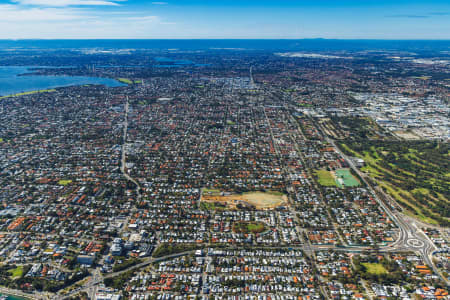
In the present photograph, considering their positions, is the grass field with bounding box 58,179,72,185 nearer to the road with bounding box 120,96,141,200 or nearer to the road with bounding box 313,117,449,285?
the road with bounding box 120,96,141,200

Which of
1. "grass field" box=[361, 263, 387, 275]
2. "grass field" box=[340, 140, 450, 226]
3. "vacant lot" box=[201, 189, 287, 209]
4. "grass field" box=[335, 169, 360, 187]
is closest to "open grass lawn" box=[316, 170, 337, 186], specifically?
"grass field" box=[335, 169, 360, 187]

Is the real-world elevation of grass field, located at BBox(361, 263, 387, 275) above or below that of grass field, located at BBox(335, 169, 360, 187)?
below

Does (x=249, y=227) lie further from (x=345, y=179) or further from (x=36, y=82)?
(x=36, y=82)

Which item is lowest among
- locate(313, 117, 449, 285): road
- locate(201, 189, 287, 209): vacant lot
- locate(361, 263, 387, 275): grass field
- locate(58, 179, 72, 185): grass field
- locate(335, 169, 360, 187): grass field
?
locate(361, 263, 387, 275): grass field

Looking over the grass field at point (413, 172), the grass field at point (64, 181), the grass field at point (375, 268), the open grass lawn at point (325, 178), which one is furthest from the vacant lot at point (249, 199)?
the grass field at point (64, 181)

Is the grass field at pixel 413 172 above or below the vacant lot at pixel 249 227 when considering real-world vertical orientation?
above

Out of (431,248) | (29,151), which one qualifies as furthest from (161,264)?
(29,151)

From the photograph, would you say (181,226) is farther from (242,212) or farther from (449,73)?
(449,73)

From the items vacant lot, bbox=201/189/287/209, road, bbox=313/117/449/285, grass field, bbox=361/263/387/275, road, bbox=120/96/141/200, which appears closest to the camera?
grass field, bbox=361/263/387/275

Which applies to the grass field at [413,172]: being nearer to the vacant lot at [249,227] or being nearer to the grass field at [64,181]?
the vacant lot at [249,227]
